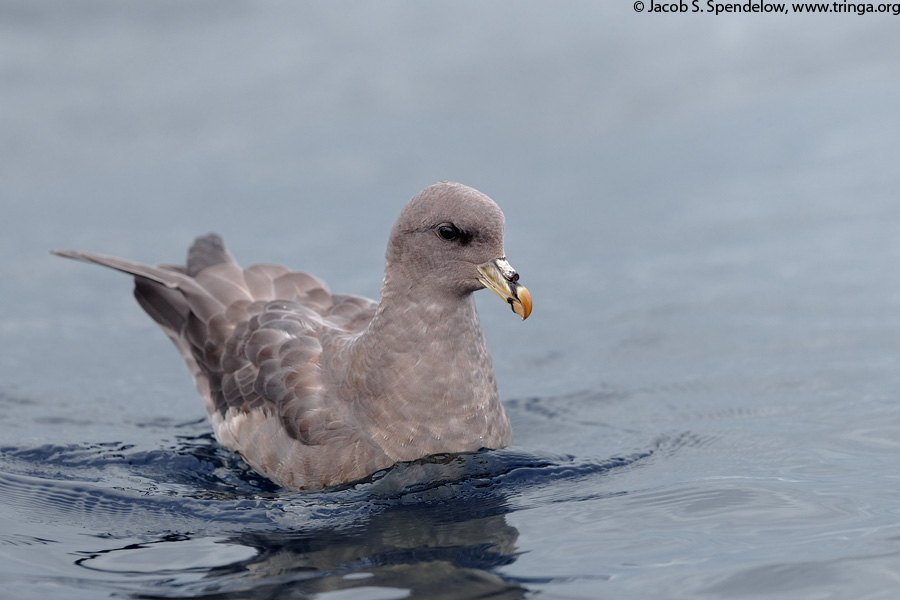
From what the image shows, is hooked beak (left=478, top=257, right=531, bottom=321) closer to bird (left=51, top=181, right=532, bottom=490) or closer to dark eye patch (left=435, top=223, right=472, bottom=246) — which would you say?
bird (left=51, top=181, right=532, bottom=490)

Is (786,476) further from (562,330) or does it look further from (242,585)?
(562,330)

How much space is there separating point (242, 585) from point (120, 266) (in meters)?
3.43

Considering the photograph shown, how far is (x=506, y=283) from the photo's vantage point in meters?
5.21

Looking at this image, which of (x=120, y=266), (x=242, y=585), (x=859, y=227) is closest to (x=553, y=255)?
(x=859, y=227)

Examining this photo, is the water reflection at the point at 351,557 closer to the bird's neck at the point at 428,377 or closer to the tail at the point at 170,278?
the bird's neck at the point at 428,377

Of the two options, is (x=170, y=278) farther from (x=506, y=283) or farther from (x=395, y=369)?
(x=506, y=283)

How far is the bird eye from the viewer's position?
5379 millimetres

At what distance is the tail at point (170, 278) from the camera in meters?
7.20

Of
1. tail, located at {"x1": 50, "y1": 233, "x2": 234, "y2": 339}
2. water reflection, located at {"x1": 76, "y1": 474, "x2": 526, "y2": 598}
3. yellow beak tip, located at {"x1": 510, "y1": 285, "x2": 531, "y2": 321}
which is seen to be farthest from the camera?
tail, located at {"x1": 50, "y1": 233, "x2": 234, "y2": 339}

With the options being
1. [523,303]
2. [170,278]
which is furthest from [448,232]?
[170,278]

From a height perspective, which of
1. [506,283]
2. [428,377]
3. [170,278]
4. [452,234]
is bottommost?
[428,377]

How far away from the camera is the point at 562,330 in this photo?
30.6 ft

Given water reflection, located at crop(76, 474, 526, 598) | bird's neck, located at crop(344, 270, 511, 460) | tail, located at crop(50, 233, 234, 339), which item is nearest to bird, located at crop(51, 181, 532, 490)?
bird's neck, located at crop(344, 270, 511, 460)

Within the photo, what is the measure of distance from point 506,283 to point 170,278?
290cm
